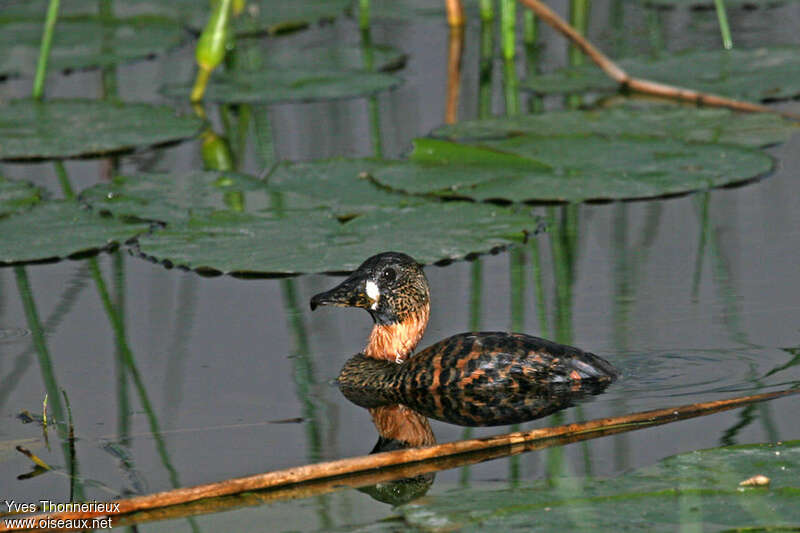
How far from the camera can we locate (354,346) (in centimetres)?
550

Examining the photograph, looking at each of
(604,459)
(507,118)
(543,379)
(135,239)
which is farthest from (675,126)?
(604,459)

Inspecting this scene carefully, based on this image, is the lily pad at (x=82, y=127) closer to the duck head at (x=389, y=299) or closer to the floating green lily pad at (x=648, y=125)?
the floating green lily pad at (x=648, y=125)

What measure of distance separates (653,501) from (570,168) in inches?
160

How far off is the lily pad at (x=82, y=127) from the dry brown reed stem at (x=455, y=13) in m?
3.04

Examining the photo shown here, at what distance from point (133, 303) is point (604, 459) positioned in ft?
8.81

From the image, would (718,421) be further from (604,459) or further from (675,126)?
A: (675,126)

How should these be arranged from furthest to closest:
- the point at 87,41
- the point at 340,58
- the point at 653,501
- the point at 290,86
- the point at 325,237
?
1. the point at 87,41
2. the point at 340,58
3. the point at 290,86
4. the point at 325,237
5. the point at 653,501

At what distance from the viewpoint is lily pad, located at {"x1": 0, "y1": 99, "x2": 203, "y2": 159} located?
27.8 ft

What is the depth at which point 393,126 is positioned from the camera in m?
9.16

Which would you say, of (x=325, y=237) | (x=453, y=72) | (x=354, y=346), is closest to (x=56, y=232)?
(x=325, y=237)

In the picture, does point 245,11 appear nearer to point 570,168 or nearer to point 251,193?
point 251,193

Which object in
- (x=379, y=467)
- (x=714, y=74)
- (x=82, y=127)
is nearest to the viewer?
(x=379, y=467)

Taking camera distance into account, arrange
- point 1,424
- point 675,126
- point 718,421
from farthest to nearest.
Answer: point 675,126, point 1,424, point 718,421

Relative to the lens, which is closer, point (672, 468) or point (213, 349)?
point (672, 468)
